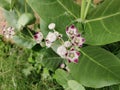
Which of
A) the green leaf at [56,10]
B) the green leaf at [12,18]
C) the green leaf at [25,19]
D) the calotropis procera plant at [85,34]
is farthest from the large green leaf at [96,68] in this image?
the green leaf at [12,18]

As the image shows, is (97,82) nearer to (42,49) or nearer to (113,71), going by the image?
(113,71)

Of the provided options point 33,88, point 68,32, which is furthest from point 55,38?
point 33,88

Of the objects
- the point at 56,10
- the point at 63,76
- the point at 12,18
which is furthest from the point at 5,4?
the point at 63,76

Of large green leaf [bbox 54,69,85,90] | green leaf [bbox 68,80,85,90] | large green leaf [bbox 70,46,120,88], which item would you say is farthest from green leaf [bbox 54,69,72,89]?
large green leaf [bbox 70,46,120,88]

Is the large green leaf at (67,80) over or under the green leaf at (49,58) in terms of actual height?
under

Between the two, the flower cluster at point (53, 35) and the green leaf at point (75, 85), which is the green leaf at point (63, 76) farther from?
the flower cluster at point (53, 35)

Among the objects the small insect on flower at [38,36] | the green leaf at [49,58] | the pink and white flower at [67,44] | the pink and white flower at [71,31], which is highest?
the pink and white flower at [71,31]

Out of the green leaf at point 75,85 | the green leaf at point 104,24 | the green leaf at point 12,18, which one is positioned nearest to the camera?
the green leaf at point 104,24
